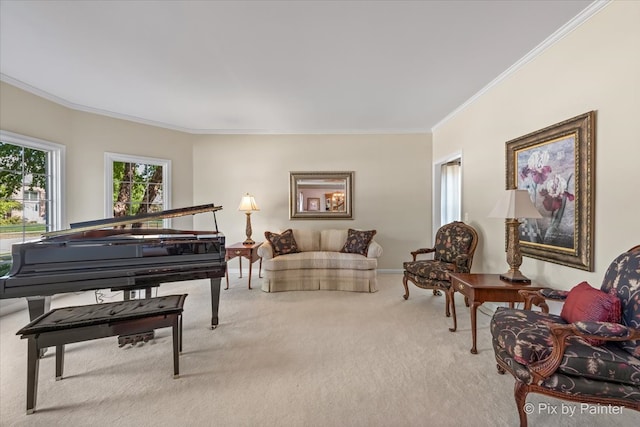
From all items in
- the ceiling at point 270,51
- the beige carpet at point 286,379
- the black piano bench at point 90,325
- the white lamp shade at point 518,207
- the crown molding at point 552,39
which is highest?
the ceiling at point 270,51

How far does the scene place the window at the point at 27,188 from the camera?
3162 mm

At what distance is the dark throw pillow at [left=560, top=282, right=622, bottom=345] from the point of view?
144cm

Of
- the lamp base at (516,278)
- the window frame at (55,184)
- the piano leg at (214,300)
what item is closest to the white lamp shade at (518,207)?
the lamp base at (516,278)

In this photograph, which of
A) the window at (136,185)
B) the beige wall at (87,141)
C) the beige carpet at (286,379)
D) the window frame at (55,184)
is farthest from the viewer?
the window at (136,185)

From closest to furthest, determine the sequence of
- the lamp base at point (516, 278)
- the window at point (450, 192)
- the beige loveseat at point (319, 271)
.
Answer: the lamp base at point (516, 278)
the beige loveseat at point (319, 271)
the window at point (450, 192)

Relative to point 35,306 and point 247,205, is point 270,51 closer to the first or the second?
point 247,205

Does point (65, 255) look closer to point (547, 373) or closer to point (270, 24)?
point (270, 24)

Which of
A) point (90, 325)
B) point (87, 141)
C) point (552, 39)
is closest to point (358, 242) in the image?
point (552, 39)

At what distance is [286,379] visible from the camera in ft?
6.27

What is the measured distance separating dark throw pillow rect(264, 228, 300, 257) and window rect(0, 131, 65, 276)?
119 inches

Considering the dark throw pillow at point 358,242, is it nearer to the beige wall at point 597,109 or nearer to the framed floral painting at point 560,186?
the beige wall at point 597,109

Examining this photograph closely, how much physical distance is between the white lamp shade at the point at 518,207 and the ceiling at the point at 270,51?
1.40 m

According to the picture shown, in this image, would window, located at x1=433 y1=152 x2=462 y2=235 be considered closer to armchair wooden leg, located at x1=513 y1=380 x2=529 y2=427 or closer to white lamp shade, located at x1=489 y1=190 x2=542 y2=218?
white lamp shade, located at x1=489 y1=190 x2=542 y2=218

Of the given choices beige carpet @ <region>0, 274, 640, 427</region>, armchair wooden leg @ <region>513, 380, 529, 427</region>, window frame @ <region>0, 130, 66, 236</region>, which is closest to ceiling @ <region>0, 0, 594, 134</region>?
window frame @ <region>0, 130, 66, 236</region>
